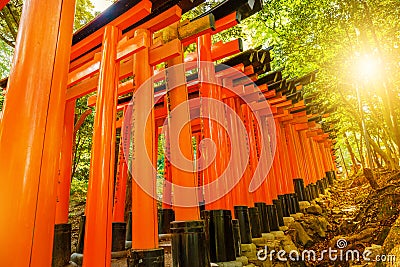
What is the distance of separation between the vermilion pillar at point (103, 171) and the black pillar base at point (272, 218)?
5.41 metres

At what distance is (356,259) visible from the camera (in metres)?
6.27

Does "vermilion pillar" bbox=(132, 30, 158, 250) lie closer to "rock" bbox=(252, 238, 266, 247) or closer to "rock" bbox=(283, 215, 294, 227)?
"rock" bbox=(252, 238, 266, 247)

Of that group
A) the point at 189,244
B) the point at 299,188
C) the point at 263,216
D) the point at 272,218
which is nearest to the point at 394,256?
the point at 189,244

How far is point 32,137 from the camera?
1563 millimetres

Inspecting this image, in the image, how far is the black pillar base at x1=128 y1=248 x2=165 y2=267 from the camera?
2980mm

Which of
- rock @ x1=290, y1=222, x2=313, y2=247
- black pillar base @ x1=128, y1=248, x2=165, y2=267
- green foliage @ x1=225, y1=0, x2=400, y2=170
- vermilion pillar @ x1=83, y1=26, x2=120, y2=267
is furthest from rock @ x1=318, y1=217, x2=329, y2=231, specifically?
vermilion pillar @ x1=83, y1=26, x2=120, y2=267

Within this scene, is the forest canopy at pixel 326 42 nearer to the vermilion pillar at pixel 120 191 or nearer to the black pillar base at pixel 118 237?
the vermilion pillar at pixel 120 191

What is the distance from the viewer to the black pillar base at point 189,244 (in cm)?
353

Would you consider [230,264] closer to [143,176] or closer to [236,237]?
[236,237]

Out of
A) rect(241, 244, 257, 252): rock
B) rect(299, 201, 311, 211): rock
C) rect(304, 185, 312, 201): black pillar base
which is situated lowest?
rect(241, 244, 257, 252): rock

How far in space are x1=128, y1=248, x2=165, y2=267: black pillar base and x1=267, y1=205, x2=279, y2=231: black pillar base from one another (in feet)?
16.4

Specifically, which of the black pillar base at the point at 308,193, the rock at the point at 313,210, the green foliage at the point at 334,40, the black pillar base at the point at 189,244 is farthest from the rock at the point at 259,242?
→ the black pillar base at the point at 308,193

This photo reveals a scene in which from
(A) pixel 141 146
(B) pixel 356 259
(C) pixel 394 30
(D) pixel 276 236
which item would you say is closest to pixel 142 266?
(A) pixel 141 146

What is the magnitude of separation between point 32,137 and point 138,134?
1911 millimetres
